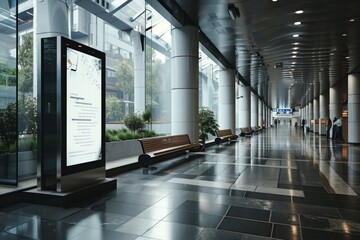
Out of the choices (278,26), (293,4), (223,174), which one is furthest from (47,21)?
(278,26)

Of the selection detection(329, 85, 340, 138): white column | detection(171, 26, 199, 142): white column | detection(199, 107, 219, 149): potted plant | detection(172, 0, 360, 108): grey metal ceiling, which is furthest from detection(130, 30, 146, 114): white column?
detection(329, 85, 340, 138): white column

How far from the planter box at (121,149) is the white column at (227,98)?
429 inches

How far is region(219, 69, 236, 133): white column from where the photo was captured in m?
19.8

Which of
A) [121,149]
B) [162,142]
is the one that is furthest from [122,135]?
[162,142]

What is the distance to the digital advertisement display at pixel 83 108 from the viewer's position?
493cm

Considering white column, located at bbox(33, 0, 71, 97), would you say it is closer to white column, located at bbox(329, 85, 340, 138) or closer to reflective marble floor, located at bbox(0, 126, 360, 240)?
reflective marble floor, located at bbox(0, 126, 360, 240)

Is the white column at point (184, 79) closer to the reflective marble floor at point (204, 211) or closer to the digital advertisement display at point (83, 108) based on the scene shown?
the reflective marble floor at point (204, 211)

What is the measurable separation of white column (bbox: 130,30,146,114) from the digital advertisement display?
24.9ft

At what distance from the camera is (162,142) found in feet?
30.1

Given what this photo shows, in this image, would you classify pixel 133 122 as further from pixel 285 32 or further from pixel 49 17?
pixel 285 32

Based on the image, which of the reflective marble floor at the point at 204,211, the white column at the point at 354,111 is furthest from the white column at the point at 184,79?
the white column at the point at 354,111

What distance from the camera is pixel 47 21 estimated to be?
671 centimetres

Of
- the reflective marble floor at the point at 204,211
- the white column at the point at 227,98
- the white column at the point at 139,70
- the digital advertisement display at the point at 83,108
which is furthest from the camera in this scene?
the white column at the point at 227,98

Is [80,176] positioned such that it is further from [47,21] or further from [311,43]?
[311,43]
